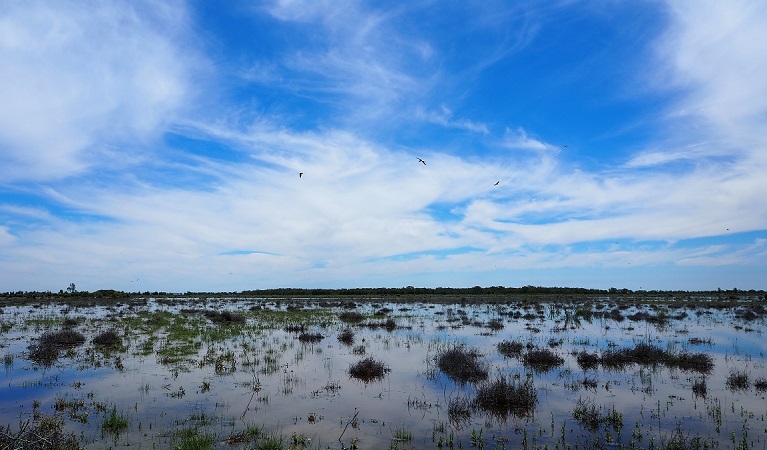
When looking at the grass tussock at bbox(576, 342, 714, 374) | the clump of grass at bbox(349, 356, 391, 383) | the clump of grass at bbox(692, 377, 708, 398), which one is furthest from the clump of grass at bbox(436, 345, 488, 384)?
the clump of grass at bbox(692, 377, 708, 398)

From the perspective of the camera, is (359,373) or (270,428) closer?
(270,428)

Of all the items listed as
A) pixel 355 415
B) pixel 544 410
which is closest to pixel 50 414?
pixel 355 415

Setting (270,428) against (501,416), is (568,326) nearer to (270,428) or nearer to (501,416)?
(501,416)

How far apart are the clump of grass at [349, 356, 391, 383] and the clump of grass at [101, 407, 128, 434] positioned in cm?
740

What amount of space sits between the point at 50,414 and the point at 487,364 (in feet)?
46.1

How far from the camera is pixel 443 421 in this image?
1102cm

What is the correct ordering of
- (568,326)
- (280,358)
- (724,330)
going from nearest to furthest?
(280,358) < (724,330) < (568,326)

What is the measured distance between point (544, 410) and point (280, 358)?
37.0 feet

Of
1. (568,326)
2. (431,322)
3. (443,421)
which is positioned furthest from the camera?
(431,322)

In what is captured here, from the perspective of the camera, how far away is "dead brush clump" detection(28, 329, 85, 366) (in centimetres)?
1845

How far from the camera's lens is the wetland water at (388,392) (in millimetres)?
9930

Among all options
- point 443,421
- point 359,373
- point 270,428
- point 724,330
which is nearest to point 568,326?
point 724,330

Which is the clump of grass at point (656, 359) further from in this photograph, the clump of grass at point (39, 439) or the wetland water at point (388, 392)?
the clump of grass at point (39, 439)

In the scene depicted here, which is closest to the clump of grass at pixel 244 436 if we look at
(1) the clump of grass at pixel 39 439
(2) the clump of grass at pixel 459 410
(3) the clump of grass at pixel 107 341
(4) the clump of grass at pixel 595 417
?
(1) the clump of grass at pixel 39 439
